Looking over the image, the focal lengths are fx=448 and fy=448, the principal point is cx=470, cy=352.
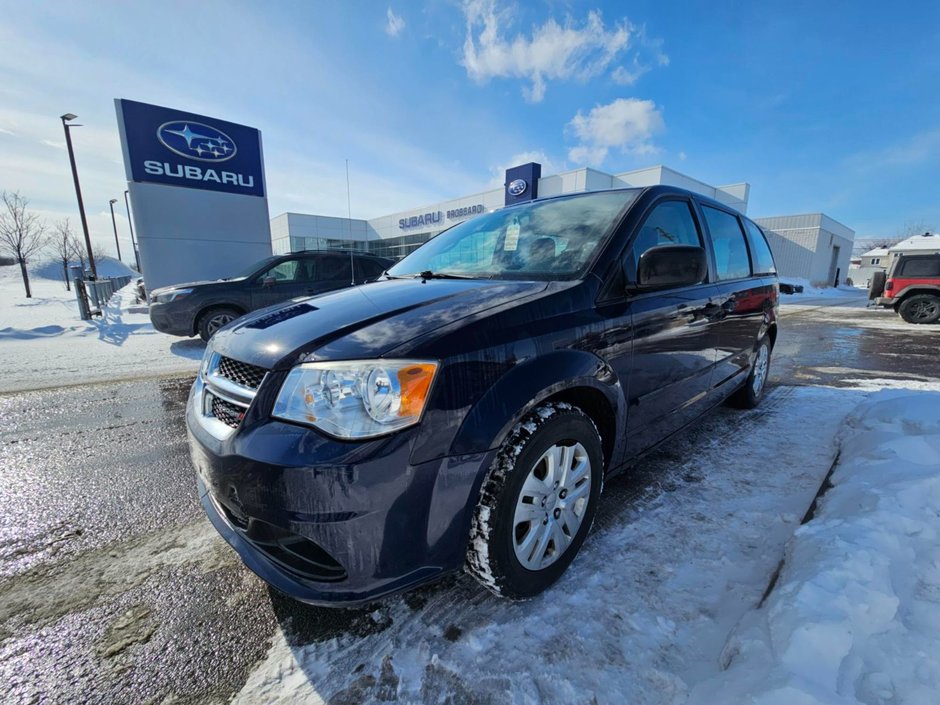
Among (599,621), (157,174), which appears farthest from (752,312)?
(157,174)

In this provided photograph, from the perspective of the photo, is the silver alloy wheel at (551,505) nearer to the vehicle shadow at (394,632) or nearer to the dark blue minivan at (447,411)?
the dark blue minivan at (447,411)

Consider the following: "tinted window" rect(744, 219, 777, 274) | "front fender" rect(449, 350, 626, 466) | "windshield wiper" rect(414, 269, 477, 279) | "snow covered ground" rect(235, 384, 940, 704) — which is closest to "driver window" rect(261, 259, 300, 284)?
"windshield wiper" rect(414, 269, 477, 279)

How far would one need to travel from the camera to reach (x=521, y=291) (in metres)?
1.93

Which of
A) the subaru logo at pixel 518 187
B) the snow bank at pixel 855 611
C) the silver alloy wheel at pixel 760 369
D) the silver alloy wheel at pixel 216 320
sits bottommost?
the snow bank at pixel 855 611

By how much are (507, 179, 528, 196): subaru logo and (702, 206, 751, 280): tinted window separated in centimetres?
2011

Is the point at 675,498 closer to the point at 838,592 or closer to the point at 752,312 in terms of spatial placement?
the point at 838,592

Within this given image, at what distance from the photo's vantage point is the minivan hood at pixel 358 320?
60.7 inches

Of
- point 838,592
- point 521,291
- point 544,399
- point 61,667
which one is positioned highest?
point 521,291

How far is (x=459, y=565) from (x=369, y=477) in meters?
0.51

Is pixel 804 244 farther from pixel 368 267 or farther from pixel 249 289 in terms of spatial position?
pixel 249 289

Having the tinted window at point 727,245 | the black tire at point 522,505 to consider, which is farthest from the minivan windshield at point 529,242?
the tinted window at point 727,245

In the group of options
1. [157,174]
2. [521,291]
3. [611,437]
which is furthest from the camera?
[157,174]

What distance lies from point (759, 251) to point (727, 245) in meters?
1.04

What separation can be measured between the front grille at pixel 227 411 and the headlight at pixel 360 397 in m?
0.22
